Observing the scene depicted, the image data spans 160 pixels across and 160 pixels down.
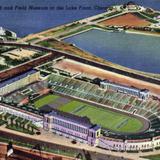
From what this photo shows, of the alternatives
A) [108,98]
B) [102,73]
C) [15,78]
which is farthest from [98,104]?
[15,78]

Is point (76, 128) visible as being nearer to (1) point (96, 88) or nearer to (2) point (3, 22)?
(1) point (96, 88)

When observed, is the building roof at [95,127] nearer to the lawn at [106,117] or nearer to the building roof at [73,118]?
the building roof at [73,118]

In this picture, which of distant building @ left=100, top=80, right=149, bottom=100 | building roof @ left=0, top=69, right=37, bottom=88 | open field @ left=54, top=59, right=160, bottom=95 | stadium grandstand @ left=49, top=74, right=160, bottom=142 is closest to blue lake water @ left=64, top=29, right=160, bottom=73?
open field @ left=54, top=59, right=160, bottom=95

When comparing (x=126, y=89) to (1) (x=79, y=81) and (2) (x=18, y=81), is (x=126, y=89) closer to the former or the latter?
(1) (x=79, y=81)

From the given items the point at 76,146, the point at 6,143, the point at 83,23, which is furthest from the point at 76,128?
the point at 83,23

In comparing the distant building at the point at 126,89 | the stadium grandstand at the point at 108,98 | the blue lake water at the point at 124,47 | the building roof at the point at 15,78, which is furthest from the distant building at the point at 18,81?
the blue lake water at the point at 124,47

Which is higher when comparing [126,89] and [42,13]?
[42,13]
